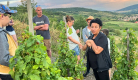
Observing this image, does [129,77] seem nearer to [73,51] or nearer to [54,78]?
[73,51]

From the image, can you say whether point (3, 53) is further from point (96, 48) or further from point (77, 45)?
point (77, 45)

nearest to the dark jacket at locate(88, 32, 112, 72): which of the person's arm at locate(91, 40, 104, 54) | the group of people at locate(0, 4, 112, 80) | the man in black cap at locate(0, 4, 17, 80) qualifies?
the group of people at locate(0, 4, 112, 80)

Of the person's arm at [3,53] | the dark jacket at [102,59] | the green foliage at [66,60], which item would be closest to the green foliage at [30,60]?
the person's arm at [3,53]

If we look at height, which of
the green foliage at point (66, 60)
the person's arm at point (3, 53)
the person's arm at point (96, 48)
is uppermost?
the person's arm at point (3, 53)

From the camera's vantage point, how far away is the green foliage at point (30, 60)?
1.27 m

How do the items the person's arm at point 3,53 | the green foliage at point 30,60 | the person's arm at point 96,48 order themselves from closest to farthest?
the green foliage at point 30,60
the person's arm at point 3,53
the person's arm at point 96,48

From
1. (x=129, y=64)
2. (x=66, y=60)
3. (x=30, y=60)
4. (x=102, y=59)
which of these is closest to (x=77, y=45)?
(x=66, y=60)

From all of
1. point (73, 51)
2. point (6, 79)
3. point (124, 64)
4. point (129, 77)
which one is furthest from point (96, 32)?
point (6, 79)

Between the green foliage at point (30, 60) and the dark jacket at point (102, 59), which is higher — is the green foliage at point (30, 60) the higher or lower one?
the higher one

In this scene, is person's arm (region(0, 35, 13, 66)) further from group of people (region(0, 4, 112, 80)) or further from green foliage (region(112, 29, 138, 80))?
green foliage (region(112, 29, 138, 80))

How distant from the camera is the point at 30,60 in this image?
1.32m

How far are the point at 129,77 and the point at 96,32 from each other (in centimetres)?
166

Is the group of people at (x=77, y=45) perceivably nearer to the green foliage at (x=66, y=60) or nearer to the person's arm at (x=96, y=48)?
the person's arm at (x=96, y=48)

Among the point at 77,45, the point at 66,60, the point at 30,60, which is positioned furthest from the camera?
the point at 77,45
